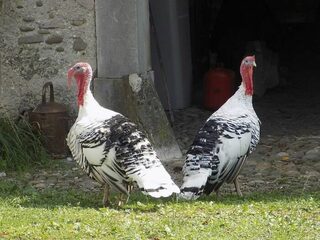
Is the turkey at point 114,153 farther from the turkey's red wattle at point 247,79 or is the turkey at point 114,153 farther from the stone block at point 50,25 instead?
the stone block at point 50,25

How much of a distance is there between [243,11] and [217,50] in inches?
43.6

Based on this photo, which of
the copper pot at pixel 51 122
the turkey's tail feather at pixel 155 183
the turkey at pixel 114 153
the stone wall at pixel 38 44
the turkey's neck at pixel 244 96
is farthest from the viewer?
the stone wall at pixel 38 44

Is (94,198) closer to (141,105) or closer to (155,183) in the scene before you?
(155,183)

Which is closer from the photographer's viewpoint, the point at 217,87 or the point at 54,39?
the point at 54,39

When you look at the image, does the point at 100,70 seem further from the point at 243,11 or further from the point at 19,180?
the point at 243,11

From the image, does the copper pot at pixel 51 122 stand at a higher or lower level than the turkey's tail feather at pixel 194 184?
higher

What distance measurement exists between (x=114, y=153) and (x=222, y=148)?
0.97m

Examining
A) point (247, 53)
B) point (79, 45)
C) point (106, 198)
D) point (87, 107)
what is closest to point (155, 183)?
point (106, 198)

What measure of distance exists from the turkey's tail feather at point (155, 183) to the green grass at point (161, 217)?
20 cm

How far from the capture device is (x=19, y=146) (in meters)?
8.94

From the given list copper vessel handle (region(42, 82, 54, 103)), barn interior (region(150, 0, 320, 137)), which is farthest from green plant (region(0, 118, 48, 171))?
barn interior (region(150, 0, 320, 137))

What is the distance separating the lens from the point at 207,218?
632 cm

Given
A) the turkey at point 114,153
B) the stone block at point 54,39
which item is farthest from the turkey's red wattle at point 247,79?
the stone block at point 54,39

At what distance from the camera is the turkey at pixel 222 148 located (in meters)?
6.86
